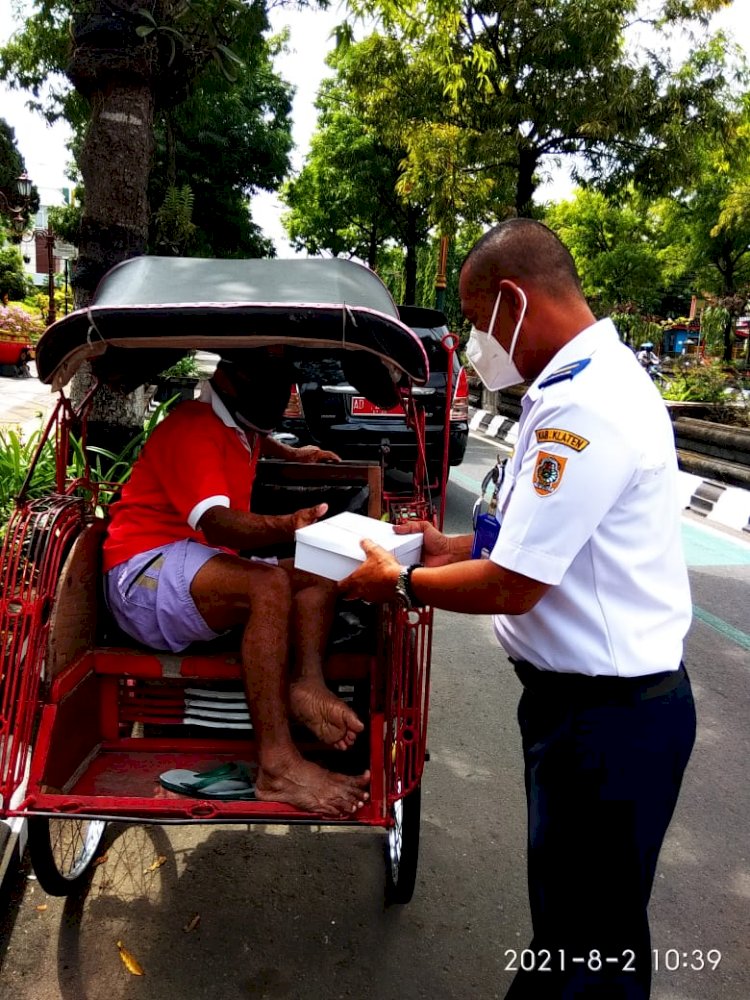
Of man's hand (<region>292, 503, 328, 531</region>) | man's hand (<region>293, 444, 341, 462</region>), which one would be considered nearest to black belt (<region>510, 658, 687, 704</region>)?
man's hand (<region>292, 503, 328, 531</region>)

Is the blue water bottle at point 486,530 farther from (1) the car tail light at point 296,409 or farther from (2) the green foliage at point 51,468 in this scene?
(1) the car tail light at point 296,409

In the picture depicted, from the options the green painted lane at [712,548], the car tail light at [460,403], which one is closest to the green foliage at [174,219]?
the car tail light at [460,403]

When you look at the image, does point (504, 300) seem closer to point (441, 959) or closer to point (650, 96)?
point (441, 959)

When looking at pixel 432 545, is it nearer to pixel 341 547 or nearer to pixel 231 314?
pixel 341 547

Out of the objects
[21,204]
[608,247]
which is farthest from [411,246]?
[21,204]

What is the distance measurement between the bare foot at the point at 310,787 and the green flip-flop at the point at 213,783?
0.05m

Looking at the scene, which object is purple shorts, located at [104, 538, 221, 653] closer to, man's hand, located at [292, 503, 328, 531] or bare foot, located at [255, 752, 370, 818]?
man's hand, located at [292, 503, 328, 531]

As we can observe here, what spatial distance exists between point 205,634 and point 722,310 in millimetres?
28651

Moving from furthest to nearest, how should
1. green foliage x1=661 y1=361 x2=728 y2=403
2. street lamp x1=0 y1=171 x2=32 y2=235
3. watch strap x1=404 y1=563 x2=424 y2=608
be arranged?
→ street lamp x1=0 y1=171 x2=32 y2=235
green foliage x1=661 y1=361 x2=728 y2=403
watch strap x1=404 y1=563 x2=424 y2=608

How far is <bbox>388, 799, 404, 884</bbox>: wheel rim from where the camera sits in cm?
279

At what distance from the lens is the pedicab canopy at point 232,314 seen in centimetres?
259

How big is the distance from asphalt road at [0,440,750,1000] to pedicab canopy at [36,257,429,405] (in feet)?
5.90

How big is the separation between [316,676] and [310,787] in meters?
0.40

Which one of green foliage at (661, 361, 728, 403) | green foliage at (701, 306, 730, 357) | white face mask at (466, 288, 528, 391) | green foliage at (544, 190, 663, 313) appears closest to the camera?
white face mask at (466, 288, 528, 391)
